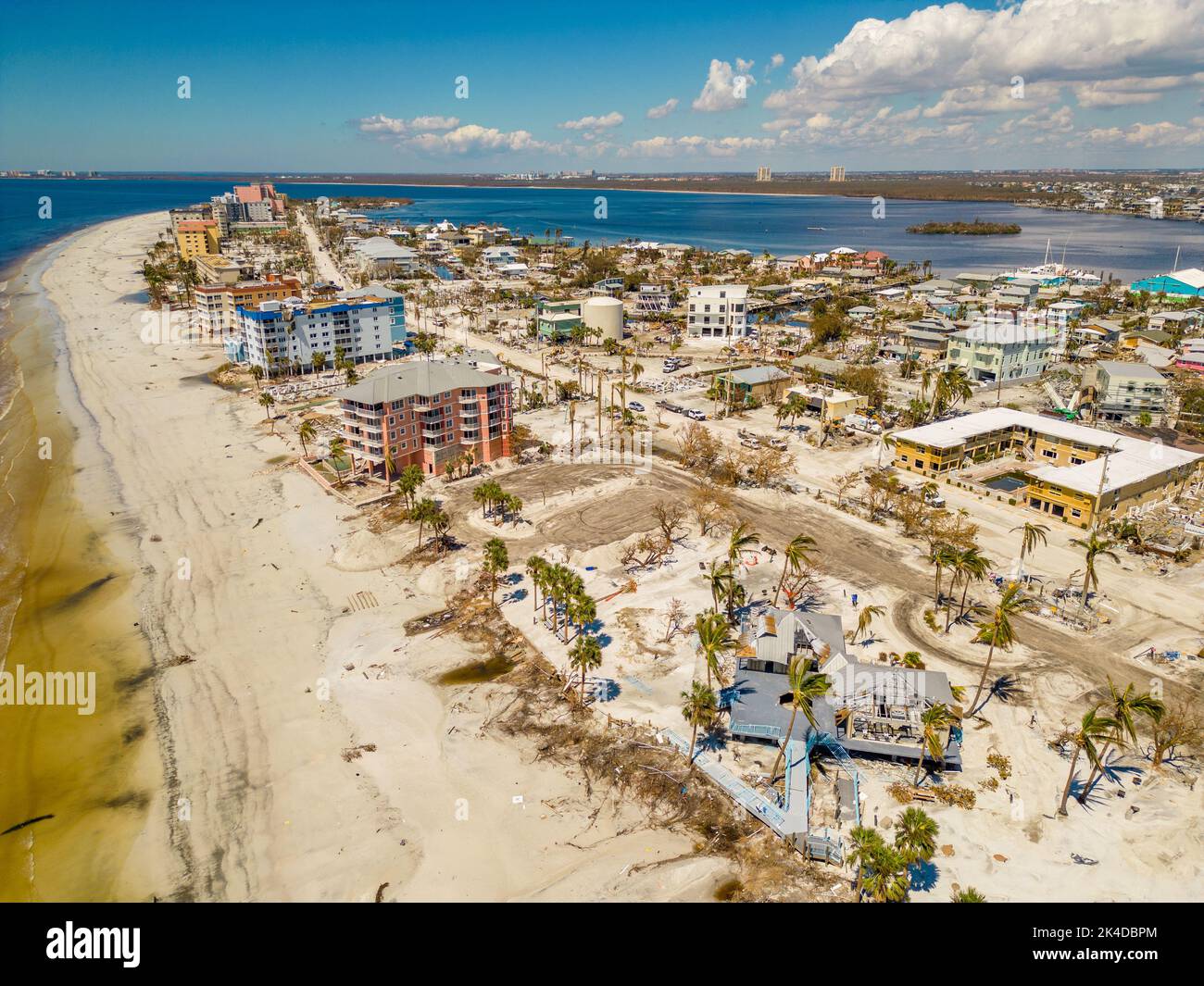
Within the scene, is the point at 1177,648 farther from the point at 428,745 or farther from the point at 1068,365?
the point at 1068,365

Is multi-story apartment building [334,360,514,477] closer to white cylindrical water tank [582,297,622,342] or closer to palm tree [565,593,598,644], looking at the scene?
palm tree [565,593,598,644]

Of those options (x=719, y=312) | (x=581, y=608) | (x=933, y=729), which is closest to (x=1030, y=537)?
(x=933, y=729)

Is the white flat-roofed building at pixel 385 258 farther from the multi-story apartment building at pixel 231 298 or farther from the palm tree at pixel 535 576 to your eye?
the palm tree at pixel 535 576

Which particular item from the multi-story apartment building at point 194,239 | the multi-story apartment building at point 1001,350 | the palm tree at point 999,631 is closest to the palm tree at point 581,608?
the palm tree at point 999,631

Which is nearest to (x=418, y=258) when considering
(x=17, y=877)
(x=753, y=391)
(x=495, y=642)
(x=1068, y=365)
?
(x=753, y=391)

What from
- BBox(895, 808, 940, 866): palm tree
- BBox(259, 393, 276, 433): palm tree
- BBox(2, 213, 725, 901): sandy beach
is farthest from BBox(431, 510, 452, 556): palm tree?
BBox(259, 393, 276, 433): palm tree

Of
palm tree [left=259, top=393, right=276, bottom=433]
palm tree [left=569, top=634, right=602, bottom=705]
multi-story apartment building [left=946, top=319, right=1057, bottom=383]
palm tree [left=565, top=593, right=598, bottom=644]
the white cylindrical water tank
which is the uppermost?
the white cylindrical water tank

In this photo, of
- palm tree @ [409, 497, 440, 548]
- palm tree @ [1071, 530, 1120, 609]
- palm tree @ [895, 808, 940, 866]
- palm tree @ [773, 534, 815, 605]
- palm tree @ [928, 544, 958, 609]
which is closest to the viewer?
palm tree @ [895, 808, 940, 866]
